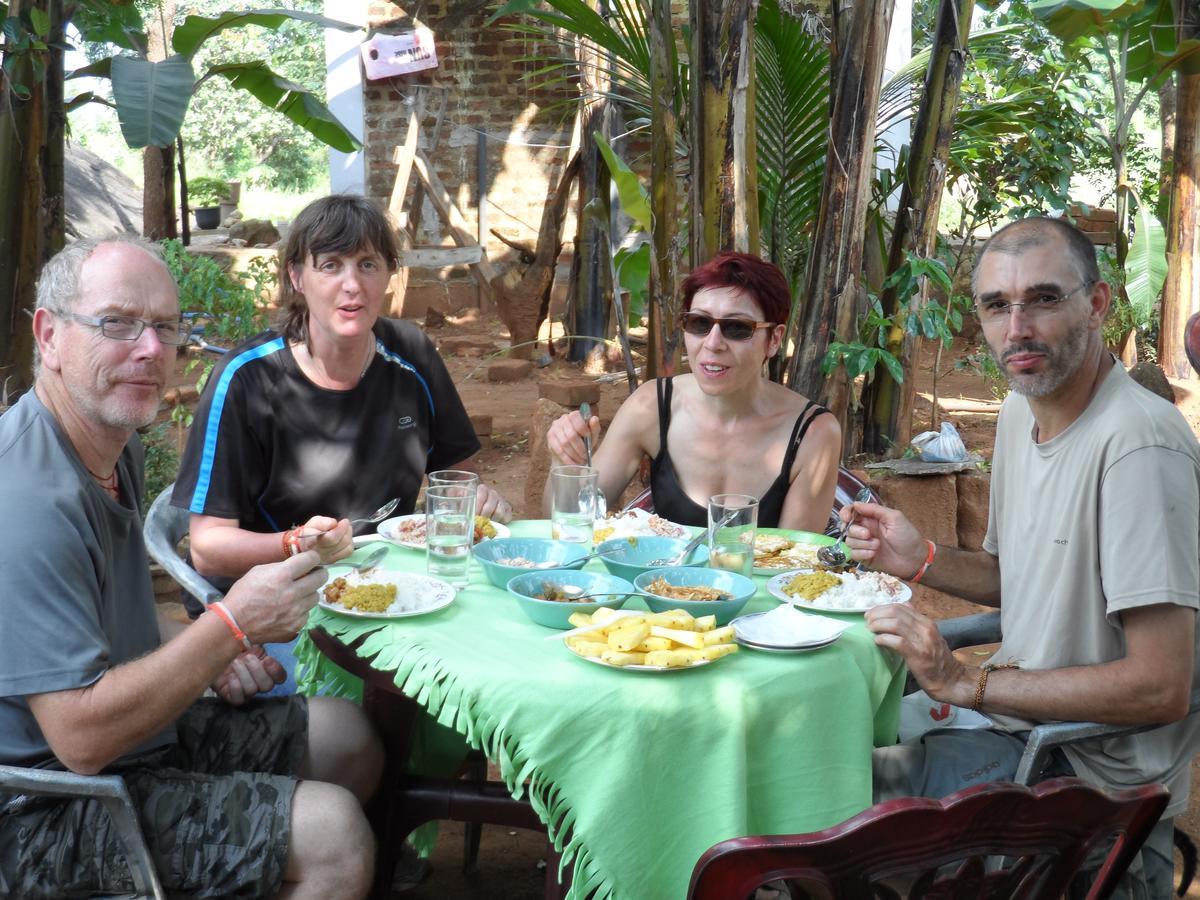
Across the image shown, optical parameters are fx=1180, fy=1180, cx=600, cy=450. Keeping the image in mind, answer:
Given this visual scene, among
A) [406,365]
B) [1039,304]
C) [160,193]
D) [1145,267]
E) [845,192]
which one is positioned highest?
[160,193]

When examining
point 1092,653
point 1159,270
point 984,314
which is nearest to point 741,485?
point 984,314

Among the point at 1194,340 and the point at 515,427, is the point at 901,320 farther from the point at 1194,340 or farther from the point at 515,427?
the point at 515,427

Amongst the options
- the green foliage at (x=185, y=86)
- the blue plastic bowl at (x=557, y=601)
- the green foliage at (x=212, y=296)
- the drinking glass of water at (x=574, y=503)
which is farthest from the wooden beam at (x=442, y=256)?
the blue plastic bowl at (x=557, y=601)

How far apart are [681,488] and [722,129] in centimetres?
181

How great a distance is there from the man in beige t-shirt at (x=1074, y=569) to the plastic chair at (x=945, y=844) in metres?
0.72

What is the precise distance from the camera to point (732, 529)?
243 cm

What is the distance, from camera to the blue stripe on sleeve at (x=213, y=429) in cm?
293

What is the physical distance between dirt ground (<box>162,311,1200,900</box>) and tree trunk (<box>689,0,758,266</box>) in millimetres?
2220

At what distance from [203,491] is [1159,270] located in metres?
7.53

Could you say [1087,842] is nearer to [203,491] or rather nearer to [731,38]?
[203,491]

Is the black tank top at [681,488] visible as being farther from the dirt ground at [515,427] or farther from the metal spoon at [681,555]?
the dirt ground at [515,427]

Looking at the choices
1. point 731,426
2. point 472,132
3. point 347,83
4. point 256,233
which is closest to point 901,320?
point 731,426

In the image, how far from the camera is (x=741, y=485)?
3.18 m

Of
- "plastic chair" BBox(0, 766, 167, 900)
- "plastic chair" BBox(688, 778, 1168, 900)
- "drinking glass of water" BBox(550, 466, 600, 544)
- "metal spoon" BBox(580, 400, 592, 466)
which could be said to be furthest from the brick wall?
"plastic chair" BBox(688, 778, 1168, 900)
